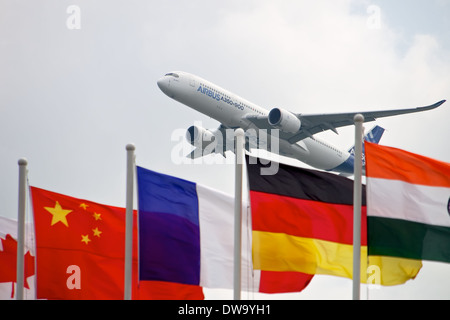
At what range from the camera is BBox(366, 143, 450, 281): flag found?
55.1 ft

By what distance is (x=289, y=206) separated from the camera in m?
17.9

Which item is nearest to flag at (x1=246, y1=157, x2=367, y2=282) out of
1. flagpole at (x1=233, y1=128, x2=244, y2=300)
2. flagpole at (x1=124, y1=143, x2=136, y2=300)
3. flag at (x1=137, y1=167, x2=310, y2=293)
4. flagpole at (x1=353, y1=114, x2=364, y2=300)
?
flag at (x1=137, y1=167, x2=310, y2=293)

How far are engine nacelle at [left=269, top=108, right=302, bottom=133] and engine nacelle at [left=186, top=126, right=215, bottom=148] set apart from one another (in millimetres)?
6543

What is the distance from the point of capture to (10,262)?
23.2m

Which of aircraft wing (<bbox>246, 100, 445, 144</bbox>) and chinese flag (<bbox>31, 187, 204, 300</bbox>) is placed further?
aircraft wing (<bbox>246, 100, 445, 144</bbox>)

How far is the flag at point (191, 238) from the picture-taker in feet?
56.5

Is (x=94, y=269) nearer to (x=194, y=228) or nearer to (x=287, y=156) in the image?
(x=194, y=228)

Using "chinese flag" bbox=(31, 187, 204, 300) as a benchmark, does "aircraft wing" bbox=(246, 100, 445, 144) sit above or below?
above

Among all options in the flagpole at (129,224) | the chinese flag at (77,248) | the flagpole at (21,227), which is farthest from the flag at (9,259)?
the flagpole at (129,224)

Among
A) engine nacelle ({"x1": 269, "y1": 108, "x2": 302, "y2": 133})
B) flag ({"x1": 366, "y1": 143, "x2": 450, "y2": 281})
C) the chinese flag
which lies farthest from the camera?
engine nacelle ({"x1": 269, "y1": 108, "x2": 302, "y2": 133})

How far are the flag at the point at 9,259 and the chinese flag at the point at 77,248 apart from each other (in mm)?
4010

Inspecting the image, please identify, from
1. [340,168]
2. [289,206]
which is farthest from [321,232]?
[340,168]

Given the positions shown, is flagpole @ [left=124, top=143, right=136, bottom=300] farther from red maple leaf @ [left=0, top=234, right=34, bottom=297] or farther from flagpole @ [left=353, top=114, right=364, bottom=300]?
red maple leaf @ [left=0, top=234, right=34, bottom=297]
